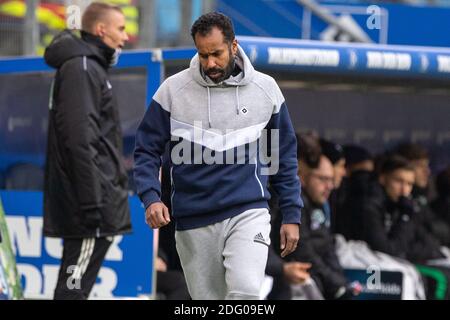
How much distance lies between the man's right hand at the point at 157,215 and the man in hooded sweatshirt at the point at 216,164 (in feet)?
0.18

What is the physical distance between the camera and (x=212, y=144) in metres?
6.41

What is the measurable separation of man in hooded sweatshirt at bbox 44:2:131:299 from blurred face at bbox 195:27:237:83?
1.57 meters

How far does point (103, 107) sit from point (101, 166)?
0.35 meters

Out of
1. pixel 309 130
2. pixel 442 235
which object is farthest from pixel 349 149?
pixel 442 235

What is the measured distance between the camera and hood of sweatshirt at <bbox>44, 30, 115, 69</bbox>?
26.4ft

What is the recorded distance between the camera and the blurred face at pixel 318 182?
31.7 feet

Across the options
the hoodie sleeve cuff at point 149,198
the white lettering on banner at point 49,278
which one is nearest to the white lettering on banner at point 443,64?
the white lettering on banner at point 49,278

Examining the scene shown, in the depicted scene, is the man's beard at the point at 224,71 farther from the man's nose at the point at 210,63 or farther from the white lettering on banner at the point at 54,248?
the white lettering on banner at the point at 54,248

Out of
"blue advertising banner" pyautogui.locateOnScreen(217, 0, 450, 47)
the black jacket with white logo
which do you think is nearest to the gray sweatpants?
the black jacket with white logo

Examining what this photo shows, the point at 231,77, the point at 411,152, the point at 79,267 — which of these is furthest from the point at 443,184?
the point at 231,77

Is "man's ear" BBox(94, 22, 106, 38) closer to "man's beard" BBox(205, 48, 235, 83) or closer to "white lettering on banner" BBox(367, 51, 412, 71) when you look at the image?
"man's beard" BBox(205, 48, 235, 83)

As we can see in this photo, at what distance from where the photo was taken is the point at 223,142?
6.43 meters

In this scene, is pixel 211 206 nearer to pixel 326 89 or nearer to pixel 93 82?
pixel 93 82
